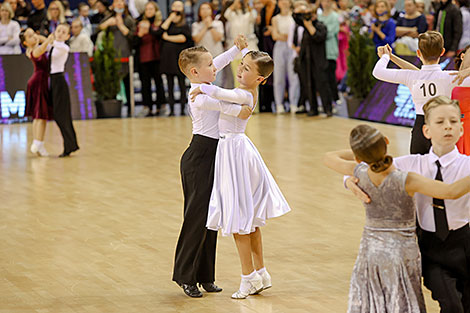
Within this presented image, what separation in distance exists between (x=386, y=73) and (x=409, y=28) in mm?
8098

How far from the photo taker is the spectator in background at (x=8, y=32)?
14.0 meters

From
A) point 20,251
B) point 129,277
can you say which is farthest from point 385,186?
point 20,251

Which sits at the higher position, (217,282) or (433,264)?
(433,264)

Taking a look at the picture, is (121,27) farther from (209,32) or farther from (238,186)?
(238,186)

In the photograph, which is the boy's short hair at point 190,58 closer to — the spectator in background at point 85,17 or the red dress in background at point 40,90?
the red dress in background at point 40,90

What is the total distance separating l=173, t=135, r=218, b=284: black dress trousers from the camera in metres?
5.17

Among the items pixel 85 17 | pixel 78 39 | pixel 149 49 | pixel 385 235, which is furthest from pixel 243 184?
pixel 85 17

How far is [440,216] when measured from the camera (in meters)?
3.75

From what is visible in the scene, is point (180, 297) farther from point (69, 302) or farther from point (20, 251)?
point (20, 251)

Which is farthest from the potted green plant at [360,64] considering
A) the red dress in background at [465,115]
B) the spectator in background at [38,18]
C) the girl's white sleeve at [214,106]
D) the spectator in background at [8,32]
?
the girl's white sleeve at [214,106]

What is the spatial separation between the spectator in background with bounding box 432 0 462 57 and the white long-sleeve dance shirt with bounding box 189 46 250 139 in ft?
26.1

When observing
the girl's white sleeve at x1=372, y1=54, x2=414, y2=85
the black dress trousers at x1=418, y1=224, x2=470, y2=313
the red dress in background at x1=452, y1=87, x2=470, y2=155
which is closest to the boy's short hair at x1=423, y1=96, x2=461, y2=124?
the black dress trousers at x1=418, y1=224, x2=470, y2=313

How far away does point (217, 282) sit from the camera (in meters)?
5.55

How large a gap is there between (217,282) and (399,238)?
210 centimetres
